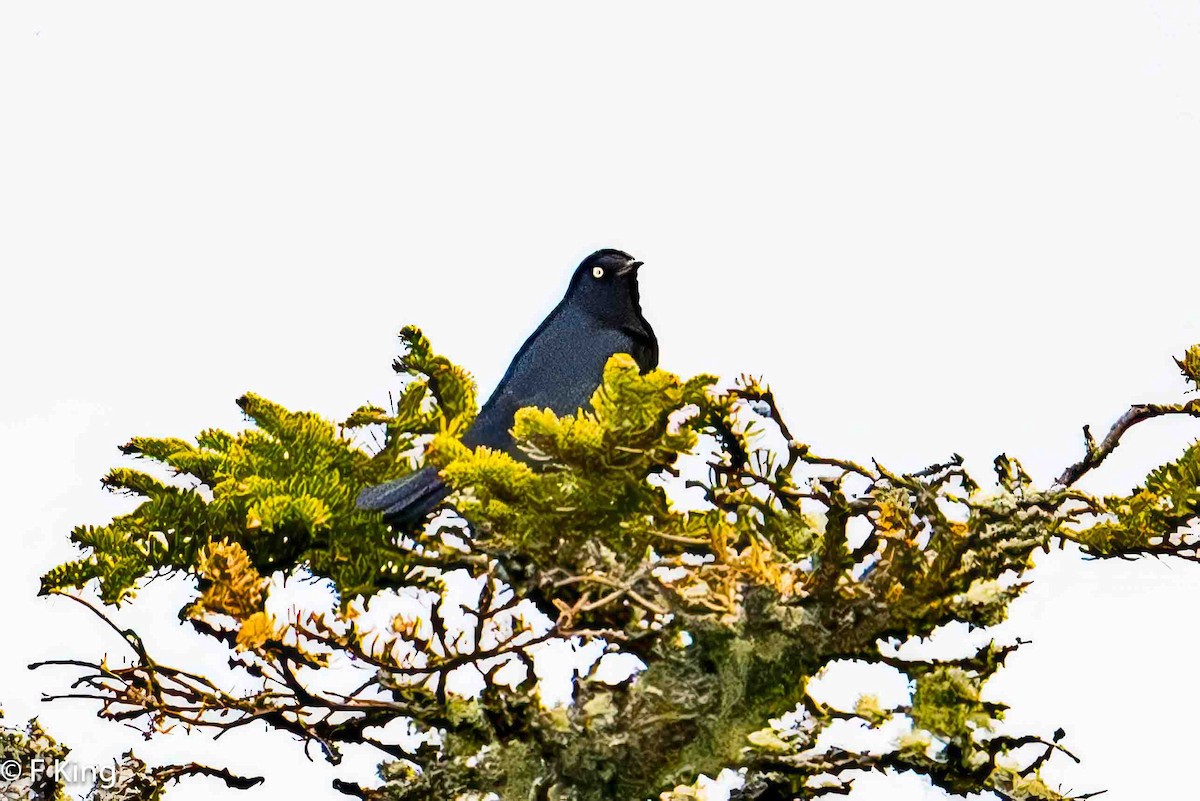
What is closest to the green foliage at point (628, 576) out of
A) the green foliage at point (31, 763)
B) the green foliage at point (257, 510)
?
the green foliage at point (257, 510)

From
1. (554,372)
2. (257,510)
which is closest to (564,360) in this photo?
(554,372)

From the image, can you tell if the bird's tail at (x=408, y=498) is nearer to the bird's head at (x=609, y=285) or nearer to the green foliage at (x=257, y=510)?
the green foliage at (x=257, y=510)

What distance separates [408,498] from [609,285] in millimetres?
1438

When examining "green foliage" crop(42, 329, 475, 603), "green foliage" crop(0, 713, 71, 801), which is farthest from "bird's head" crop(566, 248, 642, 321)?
"green foliage" crop(0, 713, 71, 801)

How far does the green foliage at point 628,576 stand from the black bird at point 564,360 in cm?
11

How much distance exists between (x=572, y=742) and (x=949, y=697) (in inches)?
47.4

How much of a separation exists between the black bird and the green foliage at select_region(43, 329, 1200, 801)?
0.37ft

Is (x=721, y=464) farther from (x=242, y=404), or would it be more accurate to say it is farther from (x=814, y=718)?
(x=242, y=404)

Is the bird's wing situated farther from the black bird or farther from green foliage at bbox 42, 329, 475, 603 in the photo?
green foliage at bbox 42, 329, 475, 603

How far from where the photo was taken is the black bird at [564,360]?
453 centimetres

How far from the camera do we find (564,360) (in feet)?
17.0

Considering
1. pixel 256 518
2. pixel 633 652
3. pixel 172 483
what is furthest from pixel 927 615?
pixel 172 483

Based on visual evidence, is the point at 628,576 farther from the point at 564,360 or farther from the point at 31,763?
the point at 31,763

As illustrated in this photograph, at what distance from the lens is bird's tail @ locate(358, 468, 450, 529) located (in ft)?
14.7
